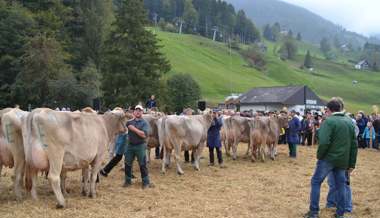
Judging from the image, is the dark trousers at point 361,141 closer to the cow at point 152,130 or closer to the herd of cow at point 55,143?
the cow at point 152,130

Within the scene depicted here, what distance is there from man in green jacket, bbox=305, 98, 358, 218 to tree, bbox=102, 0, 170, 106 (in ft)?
116

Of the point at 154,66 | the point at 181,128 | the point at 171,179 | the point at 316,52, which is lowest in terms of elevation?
the point at 171,179

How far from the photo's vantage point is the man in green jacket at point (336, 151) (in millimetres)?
8453

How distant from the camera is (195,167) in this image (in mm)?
15219

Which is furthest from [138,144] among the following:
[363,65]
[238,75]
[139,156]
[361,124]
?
[363,65]

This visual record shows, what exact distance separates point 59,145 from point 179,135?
5.52 metres

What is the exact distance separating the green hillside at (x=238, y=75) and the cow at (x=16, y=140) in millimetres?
66003

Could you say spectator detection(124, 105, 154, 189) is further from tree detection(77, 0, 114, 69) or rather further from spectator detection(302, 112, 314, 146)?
tree detection(77, 0, 114, 69)

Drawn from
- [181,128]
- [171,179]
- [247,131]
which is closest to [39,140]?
[171,179]

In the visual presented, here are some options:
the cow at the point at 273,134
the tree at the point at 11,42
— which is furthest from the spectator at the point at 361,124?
the tree at the point at 11,42

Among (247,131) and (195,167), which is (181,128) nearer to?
(195,167)

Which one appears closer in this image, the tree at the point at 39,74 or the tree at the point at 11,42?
the tree at the point at 39,74

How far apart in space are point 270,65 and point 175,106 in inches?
2621

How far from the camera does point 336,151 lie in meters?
8.46
